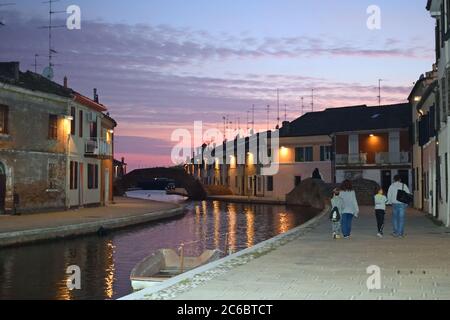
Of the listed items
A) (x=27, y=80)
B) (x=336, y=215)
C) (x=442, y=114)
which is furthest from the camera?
(x=27, y=80)

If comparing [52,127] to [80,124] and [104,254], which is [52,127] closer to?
[80,124]

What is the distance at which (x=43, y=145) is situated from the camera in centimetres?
3459

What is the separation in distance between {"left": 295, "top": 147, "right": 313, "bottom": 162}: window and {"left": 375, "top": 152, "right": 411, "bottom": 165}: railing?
340 inches

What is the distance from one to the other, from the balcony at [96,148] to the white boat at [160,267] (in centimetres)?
2632

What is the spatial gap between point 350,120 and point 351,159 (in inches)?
246

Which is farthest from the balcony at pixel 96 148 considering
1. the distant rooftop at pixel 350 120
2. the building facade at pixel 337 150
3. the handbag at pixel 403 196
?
the distant rooftop at pixel 350 120

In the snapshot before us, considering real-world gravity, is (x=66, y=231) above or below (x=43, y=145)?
below

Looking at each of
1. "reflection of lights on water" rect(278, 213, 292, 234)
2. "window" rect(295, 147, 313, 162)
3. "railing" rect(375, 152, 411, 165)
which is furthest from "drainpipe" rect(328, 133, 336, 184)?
"reflection of lights on water" rect(278, 213, 292, 234)

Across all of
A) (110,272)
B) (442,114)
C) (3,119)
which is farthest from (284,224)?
(110,272)

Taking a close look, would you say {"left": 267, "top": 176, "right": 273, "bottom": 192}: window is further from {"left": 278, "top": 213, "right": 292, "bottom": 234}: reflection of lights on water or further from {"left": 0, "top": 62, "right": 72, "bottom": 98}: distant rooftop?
{"left": 0, "top": 62, "right": 72, "bottom": 98}: distant rooftop

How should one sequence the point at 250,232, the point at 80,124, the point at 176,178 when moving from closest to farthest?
1. the point at 250,232
2. the point at 80,124
3. the point at 176,178

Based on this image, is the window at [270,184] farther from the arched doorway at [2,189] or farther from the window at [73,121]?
the arched doorway at [2,189]

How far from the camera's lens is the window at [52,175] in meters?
35.2
